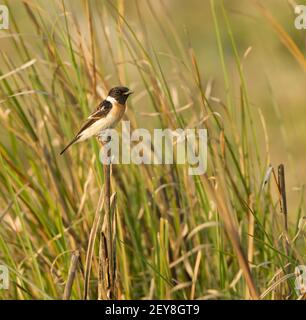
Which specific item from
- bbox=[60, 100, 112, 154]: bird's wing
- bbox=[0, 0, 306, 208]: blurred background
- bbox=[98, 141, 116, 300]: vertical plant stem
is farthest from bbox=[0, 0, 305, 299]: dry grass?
bbox=[0, 0, 306, 208]: blurred background

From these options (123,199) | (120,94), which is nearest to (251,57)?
(123,199)

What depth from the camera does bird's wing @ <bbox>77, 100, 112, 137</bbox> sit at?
1703 millimetres

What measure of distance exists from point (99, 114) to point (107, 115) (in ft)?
0.10

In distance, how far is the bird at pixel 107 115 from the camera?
1701 millimetres

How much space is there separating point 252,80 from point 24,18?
178 centimetres

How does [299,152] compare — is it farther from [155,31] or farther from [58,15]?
[58,15]

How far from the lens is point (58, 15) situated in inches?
73.7

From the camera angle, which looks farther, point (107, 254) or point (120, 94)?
point (120, 94)

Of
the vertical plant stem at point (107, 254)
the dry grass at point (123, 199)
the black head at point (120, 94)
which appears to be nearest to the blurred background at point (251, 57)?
the dry grass at point (123, 199)

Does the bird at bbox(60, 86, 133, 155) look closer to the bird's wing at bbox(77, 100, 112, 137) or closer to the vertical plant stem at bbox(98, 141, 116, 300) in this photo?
→ the bird's wing at bbox(77, 100, 112, 137)

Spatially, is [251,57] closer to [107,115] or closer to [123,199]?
[123,199]

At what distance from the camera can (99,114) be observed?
173cm
